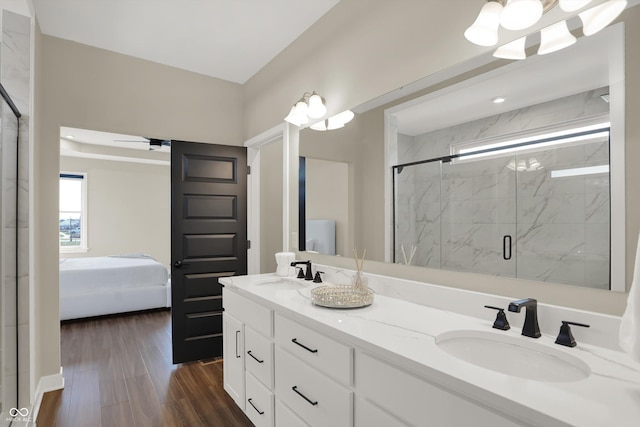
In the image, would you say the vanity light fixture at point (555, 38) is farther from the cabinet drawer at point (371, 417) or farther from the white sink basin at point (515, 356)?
the cabinet drawer at point (371, 417)

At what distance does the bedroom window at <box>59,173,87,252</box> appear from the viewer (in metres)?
6.24

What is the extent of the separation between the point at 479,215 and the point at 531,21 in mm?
729

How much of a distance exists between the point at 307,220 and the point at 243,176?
1098 millimetres

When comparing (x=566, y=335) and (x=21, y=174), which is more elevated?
(x=21, y=174)

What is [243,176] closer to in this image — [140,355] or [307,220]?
[307,220]

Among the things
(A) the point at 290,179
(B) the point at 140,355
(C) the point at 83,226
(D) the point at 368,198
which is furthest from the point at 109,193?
(D) the point at 368,198

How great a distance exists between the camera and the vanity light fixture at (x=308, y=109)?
7.36 feet

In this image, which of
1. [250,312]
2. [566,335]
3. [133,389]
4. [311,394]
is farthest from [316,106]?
[133,389]

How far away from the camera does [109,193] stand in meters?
6.55

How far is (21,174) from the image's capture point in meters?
1.99

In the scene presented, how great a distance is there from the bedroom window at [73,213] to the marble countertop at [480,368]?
21.0 ft

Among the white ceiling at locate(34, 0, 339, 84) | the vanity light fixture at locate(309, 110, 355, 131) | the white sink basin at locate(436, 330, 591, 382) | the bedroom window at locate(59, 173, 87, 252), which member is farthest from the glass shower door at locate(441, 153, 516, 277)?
the bedroom window at locate(59, 173, 87, 252)

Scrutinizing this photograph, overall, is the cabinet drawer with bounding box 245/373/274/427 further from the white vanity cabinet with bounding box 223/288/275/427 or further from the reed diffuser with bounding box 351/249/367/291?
the reed diffuser with bounding box 351/249/367/291

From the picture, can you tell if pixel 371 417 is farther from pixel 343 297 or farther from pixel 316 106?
pixel 316 106
